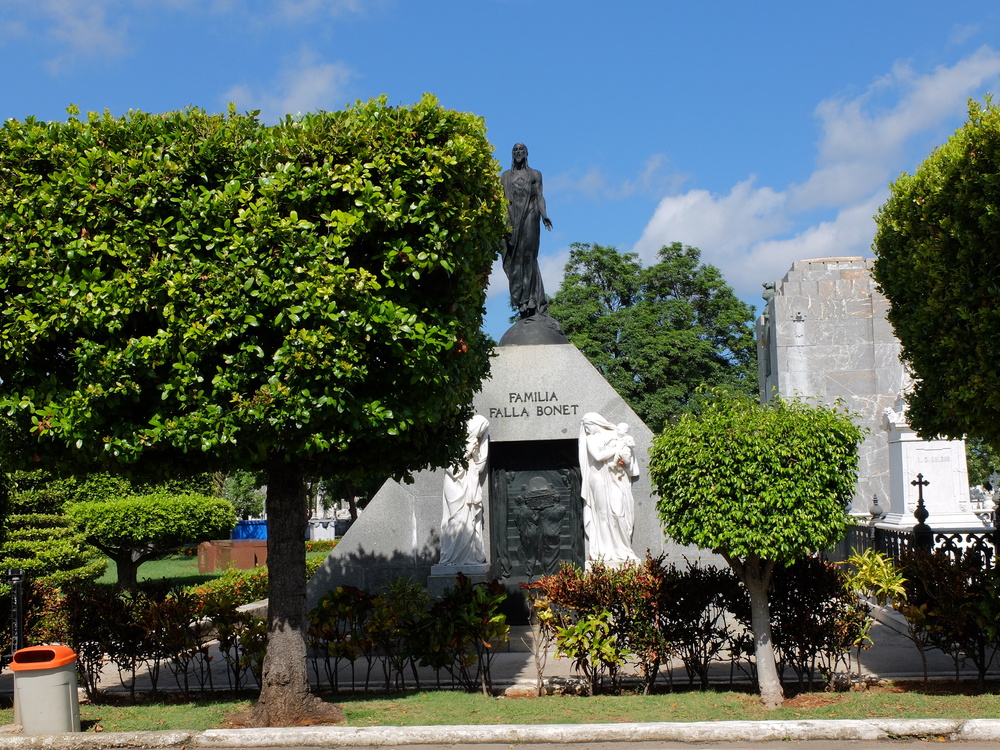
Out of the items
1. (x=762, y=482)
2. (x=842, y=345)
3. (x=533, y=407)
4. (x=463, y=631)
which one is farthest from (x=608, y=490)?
(x=842, y=345)

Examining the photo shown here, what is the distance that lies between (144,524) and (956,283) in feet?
60.1

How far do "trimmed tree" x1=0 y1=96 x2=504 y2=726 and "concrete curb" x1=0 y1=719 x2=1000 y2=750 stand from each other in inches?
24.7

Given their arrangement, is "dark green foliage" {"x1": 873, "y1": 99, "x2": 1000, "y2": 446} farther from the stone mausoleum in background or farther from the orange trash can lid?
the stone mausoleum in background

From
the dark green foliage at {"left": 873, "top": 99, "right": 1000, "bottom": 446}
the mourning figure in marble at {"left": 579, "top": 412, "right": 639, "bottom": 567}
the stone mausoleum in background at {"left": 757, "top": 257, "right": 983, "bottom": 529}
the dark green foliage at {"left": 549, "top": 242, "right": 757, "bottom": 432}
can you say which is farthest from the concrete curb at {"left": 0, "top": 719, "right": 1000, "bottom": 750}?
the dark green foliage at {"left": 549, "top": 242, "right": 757, "bottom": 432}

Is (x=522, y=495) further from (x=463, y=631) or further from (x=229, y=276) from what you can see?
(x=229, y=276)

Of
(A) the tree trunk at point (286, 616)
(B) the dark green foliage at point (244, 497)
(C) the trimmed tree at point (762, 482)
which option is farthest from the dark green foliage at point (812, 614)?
(B) the dark green foliage at point (244, 497)

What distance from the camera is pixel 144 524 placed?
20953 mm

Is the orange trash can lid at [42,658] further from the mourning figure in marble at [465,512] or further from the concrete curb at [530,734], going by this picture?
the mourning figure in marble at [465,512]

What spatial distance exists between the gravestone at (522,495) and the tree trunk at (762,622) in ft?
13.8

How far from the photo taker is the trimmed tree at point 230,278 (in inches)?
280

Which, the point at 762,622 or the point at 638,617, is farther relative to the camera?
the point at 638,617

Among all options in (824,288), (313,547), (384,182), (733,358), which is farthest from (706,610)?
(733,358)

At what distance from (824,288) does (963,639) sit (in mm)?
19682

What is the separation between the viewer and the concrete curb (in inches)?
279
